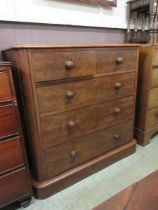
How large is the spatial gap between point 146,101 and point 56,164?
1069 mm

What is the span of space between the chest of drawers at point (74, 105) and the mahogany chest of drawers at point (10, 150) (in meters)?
0.11

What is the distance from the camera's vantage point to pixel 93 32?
1.74m

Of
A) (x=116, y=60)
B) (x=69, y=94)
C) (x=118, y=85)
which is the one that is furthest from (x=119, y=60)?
(x=69, y=94)

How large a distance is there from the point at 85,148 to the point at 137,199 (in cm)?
83

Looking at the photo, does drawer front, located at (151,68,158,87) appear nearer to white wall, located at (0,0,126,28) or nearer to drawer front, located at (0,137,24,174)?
white wall, located at (0,0,126,28)

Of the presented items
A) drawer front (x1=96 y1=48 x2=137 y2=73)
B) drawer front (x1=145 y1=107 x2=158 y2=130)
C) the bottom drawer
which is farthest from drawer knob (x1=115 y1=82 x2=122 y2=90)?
the bottom drawer

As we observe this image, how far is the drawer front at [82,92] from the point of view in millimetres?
1119

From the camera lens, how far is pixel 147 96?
172 centimetres

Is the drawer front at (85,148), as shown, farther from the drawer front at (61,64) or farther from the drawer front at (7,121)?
the drawer front at (61,64)

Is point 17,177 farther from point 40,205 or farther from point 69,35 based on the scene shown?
point 69,35

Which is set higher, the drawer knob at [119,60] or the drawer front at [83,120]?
the drawer knob at [119,60]

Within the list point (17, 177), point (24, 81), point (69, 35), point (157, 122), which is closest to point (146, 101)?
point (157, 122)

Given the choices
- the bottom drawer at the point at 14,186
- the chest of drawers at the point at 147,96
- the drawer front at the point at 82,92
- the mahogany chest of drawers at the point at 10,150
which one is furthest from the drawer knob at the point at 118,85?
the bottom drawer at the point at 14,186

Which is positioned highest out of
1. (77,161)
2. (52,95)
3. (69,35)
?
(69,35)
